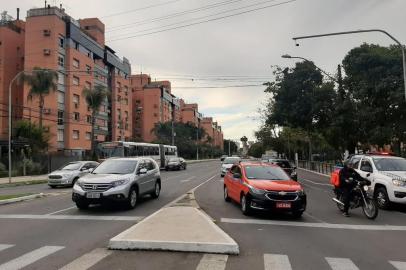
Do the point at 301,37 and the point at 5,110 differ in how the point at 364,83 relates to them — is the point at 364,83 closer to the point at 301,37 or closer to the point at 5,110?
the point at 301,37

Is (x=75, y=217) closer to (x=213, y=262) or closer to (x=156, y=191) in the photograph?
(x=156, y=191)

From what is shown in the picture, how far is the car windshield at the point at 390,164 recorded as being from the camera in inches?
582

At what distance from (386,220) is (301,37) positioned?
8.47 m

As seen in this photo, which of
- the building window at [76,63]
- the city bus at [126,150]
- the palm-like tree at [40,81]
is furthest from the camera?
the building window at [76,63]

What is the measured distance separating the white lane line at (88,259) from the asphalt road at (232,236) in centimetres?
2

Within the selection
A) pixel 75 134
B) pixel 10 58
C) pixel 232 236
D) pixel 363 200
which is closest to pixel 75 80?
pixel 75 134

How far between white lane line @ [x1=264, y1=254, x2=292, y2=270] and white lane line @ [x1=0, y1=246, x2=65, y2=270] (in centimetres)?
371

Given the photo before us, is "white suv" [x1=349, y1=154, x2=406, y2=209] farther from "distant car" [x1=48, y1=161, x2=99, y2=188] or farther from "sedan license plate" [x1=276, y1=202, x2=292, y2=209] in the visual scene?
"distant car" [x1=48, y1=161, x2=99, y2=188]

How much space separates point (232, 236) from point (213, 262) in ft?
7.73

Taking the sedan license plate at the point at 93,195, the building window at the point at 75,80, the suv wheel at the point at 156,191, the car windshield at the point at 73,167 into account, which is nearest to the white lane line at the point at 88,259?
the sedan license plate at the point at 93,195

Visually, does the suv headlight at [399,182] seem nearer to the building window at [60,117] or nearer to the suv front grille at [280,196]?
the suv front grille at [280,196]

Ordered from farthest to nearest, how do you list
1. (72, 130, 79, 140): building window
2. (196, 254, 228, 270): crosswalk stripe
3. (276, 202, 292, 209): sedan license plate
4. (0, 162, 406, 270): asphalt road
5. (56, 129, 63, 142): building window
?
(72, 130, 79, 140): building window < (56, 129, 63, 142): building window < (276, 202, 292, 209): sedan license plate < (0, 162, 406, 270): asphalt road < (196, 254, 228, 270): crosswalk stripe

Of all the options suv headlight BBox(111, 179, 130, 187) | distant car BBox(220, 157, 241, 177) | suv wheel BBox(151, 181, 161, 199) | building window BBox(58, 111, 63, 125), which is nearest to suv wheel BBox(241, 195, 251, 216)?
suv headlight BBox(111, 179, 130, 187)

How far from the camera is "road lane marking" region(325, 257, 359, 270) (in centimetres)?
663
